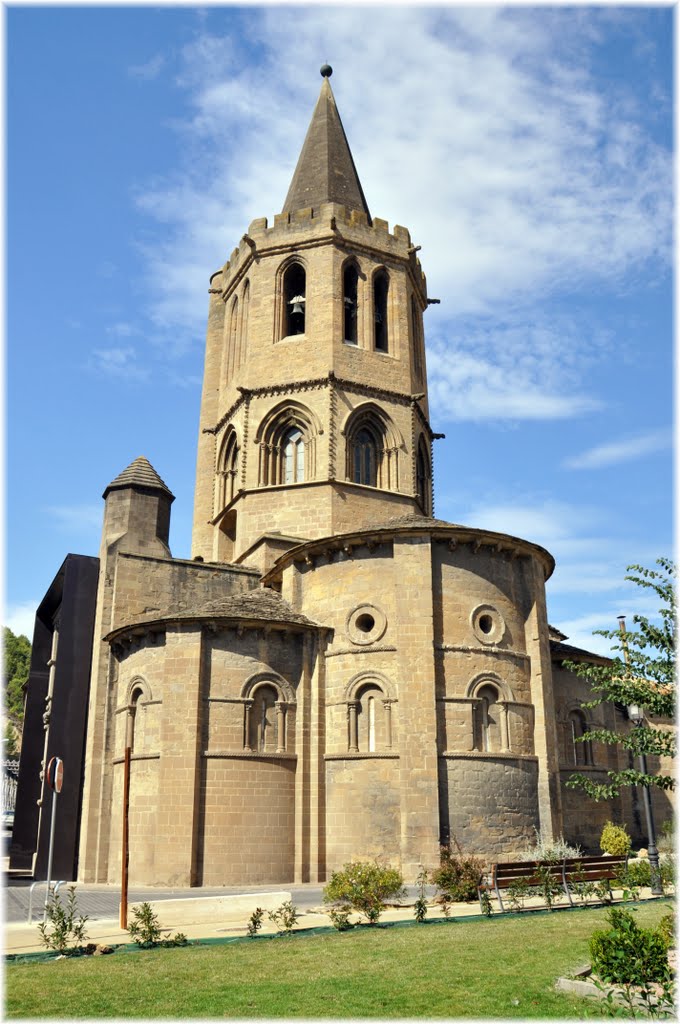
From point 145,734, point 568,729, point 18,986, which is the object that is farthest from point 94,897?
point 568,729

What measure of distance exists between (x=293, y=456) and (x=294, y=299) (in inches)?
245

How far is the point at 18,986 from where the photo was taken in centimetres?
898

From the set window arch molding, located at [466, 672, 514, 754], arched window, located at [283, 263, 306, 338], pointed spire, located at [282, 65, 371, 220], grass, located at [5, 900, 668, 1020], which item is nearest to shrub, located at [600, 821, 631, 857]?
window arch molding, located at [466, 672, 514, 754]

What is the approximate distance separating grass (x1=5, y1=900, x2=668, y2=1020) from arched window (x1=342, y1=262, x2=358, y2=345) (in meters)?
22.4

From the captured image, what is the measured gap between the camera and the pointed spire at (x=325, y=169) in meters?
33.0

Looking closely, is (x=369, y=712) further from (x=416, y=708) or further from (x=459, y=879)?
(x=459, y=879)

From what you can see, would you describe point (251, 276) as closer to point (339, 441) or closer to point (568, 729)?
point (339, 441)

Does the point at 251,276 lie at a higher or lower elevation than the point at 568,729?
higher

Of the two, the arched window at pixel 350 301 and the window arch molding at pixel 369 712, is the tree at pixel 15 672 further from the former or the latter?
the window arch molding at pixel 369 712

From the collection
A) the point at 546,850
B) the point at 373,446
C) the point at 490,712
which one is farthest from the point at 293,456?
the point at 546,850

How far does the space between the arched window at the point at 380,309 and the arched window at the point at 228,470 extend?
6.47m

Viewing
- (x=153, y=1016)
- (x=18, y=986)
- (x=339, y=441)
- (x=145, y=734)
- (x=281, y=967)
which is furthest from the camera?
(x=339, y=441)

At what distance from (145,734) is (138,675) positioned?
1652 millimetres

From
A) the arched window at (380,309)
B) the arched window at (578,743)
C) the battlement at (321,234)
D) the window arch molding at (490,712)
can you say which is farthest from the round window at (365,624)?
the battlement at (321,234)
